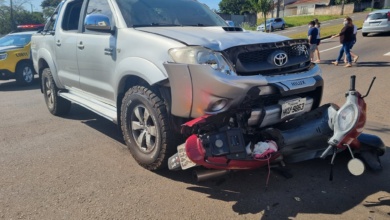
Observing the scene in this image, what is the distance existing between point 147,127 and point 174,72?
0.88m

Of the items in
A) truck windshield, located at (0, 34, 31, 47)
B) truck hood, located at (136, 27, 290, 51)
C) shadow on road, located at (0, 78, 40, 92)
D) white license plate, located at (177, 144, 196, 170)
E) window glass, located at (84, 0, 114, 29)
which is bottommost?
shadow on road, located at (0, 78, 40, 92)

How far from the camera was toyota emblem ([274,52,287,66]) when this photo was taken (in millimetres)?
3633

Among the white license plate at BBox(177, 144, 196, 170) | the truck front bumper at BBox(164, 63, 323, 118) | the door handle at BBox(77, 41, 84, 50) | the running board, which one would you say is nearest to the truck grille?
the truck front bumper at BBox(164, 63, 323, 118)

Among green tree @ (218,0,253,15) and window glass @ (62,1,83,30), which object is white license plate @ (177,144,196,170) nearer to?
window glass @ (62,1,83,30)

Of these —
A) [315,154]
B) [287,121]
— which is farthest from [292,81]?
[315,154]

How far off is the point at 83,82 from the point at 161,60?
212 cm

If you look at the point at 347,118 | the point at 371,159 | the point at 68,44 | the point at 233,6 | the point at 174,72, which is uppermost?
the point at 233,6

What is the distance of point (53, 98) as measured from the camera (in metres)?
6.50

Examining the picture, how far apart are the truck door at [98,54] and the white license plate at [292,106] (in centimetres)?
211

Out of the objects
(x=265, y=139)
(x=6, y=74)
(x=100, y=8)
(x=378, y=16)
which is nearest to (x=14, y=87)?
(x=6, y=74)

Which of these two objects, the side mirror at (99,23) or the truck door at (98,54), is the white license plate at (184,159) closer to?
the truck door at (98,54)

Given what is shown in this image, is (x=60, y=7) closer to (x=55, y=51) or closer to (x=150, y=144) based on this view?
(x=55, y=51)

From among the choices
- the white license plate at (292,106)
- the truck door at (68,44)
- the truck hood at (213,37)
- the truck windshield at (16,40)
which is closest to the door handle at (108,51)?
the truck hood at (213,37)

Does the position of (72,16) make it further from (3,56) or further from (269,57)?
(3,56)
